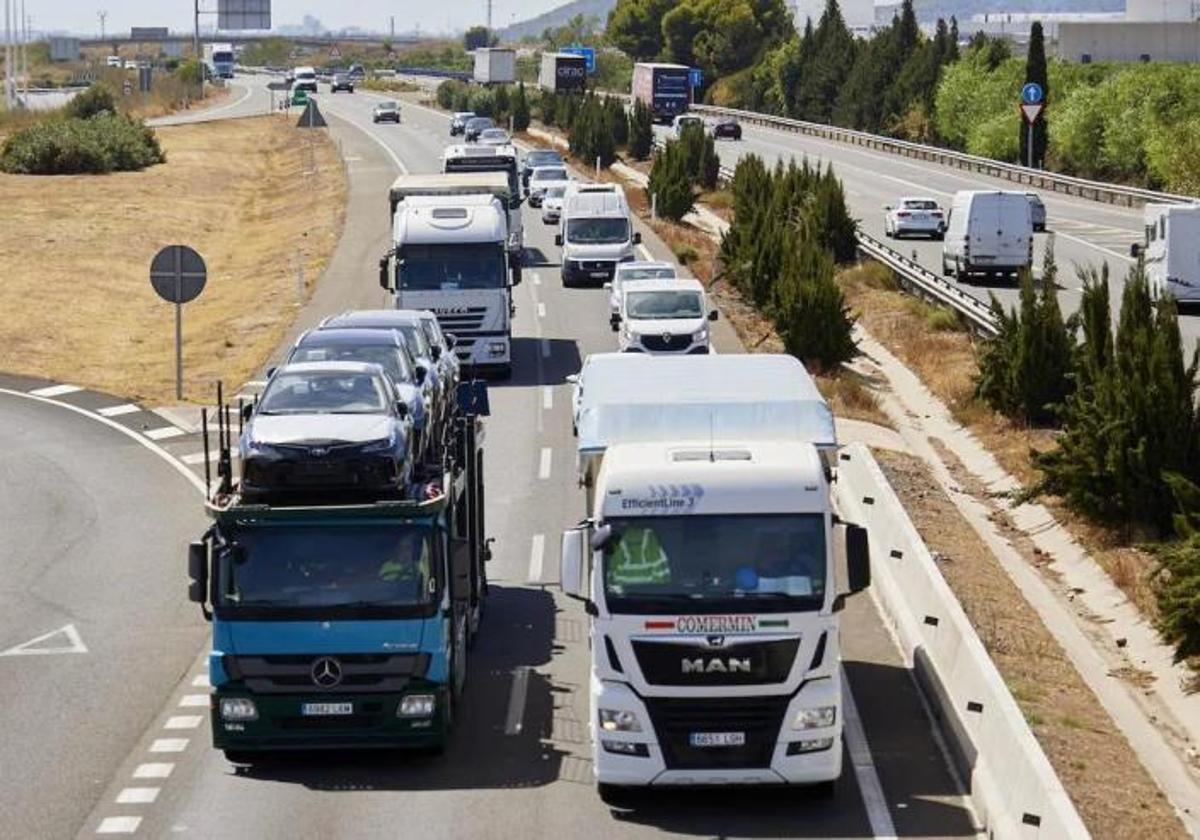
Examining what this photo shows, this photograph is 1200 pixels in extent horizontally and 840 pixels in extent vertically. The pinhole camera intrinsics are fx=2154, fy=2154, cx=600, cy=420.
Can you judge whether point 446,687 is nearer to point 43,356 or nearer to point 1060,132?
point 43,356

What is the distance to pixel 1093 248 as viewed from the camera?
68.3m

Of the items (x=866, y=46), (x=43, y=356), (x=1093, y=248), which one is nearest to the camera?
(x=43, y=356)

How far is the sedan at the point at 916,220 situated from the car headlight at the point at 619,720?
57490 mm

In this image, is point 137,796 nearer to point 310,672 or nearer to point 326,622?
point 310,672

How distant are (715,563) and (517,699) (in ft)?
15.6

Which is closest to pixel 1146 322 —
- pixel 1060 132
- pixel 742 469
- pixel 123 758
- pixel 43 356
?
pixel 742 469

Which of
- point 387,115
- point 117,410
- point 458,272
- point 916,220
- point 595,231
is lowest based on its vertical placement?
point 117,410

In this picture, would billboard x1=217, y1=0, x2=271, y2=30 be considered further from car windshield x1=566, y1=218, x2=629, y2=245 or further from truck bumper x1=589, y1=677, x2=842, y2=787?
truck bumper x1=589, y1=677, x2=842, y2=787

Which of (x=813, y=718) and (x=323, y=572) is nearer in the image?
(x=813, y=718)

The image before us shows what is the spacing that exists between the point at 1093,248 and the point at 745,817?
53.5 m

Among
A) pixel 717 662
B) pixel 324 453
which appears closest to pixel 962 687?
pixel 717 662

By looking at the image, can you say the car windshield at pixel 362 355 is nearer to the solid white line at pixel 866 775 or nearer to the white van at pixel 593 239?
the solid white line at pixel 866 775

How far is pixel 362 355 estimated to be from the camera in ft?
84.4

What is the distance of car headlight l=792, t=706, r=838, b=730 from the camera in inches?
677
